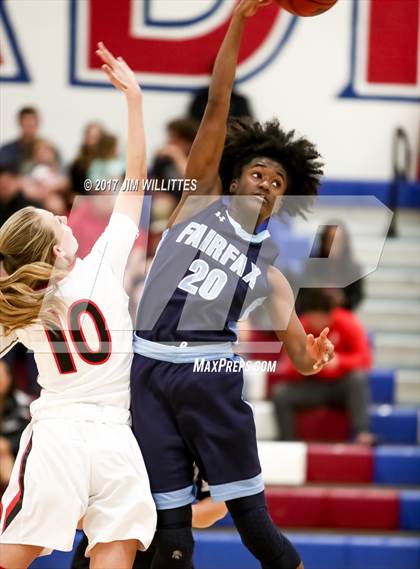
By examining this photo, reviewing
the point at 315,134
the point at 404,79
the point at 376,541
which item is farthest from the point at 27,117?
the point at 376,541

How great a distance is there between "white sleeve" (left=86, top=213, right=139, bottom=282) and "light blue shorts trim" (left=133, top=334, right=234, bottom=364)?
0.23 m

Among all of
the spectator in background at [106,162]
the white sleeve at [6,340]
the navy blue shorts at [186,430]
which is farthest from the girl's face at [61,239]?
the spectator in background at [106,162]

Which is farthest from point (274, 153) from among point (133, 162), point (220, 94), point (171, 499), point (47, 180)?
point (47, 180)

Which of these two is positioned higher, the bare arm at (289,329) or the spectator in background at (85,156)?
the spectator in background at (85,156)

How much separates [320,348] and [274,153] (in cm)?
64

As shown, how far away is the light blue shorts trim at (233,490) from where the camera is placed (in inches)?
127

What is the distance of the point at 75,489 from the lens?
9.83ft

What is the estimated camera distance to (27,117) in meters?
4.66

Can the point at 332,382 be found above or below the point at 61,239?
below

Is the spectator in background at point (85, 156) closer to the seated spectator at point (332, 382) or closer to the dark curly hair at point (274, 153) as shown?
the dark curly hair at point (274, 153)

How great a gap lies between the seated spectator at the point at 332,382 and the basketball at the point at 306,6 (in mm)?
2127

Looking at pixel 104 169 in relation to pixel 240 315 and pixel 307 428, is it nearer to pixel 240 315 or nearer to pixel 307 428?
pixel 240 315

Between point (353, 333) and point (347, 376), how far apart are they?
24 centimetres

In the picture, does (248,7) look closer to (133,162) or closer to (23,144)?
(133,162)
